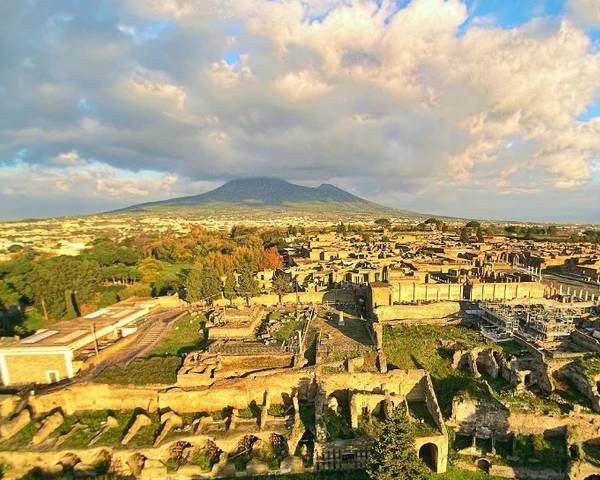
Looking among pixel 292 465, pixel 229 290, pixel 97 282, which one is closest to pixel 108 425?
pixel 292 465

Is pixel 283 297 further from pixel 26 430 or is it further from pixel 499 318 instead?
pixel 26 430

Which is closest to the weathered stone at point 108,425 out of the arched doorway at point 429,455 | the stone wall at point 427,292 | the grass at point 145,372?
the grass at point 145,372

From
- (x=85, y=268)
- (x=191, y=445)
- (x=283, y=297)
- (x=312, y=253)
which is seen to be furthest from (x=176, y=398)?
(x=312, y=253)

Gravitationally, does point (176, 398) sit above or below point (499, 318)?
below

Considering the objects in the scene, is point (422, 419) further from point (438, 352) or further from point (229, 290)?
point (229, 290)

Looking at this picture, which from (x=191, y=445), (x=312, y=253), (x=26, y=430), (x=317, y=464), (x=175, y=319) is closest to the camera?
(x=317, y=464)

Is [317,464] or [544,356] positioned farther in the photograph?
[544,356]

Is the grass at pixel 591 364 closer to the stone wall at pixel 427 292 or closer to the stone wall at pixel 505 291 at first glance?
the stone wall at pixel 505 291

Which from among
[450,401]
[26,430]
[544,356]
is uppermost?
[544,356]
